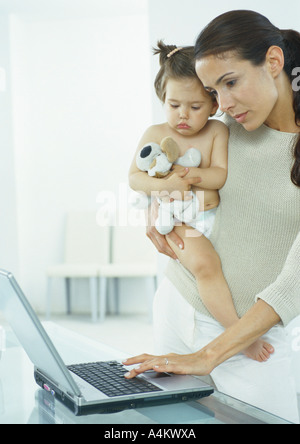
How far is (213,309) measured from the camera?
60.0 inches

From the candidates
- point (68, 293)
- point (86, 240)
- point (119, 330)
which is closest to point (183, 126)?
point (119, 330)

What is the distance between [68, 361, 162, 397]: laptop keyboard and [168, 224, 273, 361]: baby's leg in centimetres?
35

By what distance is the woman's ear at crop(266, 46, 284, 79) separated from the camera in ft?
4.49

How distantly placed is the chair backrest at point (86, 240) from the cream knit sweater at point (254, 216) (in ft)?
13.6

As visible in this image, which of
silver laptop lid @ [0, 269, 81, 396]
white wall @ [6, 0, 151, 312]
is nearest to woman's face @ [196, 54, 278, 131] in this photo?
silver laptop lid @ [0, 269, 81, 396]

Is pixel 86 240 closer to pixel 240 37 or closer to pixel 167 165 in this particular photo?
pixel 167 165

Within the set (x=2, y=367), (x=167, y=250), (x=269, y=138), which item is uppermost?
(x=269, y=138)

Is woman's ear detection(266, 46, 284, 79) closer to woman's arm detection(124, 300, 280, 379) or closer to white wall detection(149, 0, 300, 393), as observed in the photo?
woman's arm detection(124, 300, 280, 379)

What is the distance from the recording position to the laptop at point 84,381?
1006 millimetres

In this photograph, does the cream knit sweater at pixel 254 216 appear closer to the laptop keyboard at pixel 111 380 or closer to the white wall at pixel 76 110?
the laptop keyboard at pixel 111 380

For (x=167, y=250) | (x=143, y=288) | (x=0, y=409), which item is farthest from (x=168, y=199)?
(x=143, y=288)

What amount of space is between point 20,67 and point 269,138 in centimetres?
486

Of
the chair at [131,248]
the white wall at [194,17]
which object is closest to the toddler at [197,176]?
the white wall at [194,17]

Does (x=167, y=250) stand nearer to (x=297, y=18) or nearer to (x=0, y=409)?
(x=0, y=409)
